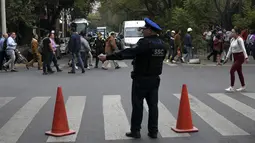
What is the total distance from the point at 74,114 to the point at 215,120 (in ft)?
9.17

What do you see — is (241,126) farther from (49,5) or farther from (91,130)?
(49,5)

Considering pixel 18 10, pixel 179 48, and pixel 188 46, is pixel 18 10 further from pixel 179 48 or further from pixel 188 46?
pixel 188 46

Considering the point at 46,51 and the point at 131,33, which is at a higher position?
the point at 131,33

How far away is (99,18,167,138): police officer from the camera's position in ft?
20.1

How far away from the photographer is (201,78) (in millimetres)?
14531

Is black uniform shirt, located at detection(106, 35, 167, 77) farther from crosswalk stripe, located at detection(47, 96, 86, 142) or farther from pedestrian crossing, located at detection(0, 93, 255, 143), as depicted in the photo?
crosswalk stripe, located at detection(47, 96, 86, 142)

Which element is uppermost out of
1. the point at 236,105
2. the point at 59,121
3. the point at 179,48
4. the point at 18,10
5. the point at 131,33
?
the point at 18,10

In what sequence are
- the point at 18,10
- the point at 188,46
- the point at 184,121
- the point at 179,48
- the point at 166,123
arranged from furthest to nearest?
the point at 18,10, the point at 179,48, the point at 188,46, the point at 166,123, the point at 184,121

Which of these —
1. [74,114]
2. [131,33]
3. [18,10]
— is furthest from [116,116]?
[131,33]

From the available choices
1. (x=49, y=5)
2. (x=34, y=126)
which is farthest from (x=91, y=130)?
(x=49, y=5)

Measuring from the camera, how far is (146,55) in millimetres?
6199

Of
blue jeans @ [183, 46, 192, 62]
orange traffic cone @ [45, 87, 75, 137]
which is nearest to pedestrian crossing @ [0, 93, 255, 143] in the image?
orange traffic cone @ [45, 87, 75, 137]

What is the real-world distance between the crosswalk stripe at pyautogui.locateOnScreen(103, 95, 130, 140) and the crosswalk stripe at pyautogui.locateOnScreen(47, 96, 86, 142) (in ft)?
1.64

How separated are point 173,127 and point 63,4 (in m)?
29.3
